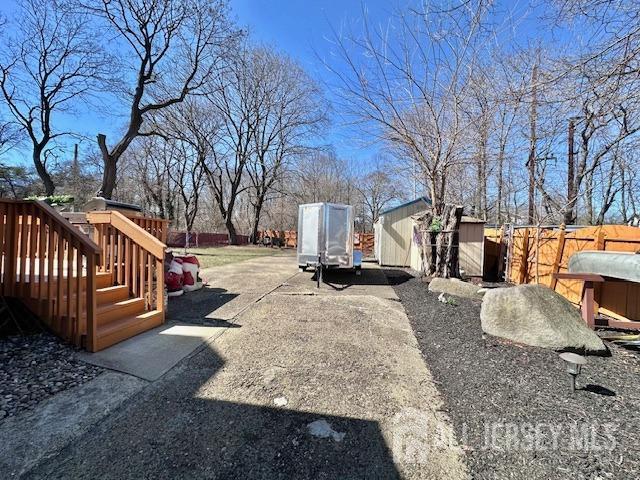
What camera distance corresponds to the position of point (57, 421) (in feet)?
7.37

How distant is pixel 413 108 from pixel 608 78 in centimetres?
526

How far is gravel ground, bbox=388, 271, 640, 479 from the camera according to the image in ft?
6.39

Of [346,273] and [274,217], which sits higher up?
[274,217]

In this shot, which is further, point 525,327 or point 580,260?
point 580,260

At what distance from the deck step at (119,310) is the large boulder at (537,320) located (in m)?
4.56

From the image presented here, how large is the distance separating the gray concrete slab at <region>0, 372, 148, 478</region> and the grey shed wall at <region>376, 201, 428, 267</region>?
42.5 feet

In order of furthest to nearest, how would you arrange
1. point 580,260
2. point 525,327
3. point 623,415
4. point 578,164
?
point 578,164, point 580,260, point 525,327, point 623,415

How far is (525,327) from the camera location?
12.5 feet

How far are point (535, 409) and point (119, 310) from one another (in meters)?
4.42

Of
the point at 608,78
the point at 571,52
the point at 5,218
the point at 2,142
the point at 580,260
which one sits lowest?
the point at 580,260

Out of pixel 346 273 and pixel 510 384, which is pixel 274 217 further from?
pixel 510 384

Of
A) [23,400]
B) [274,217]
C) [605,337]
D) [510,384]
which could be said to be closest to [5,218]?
[23,400]

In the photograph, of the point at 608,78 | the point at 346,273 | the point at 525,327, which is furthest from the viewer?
the point at 346,273

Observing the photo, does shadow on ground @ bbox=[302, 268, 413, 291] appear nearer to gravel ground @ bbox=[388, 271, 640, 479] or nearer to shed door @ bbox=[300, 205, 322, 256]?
shed door @ bbox=[300, 205, 322, 256]
